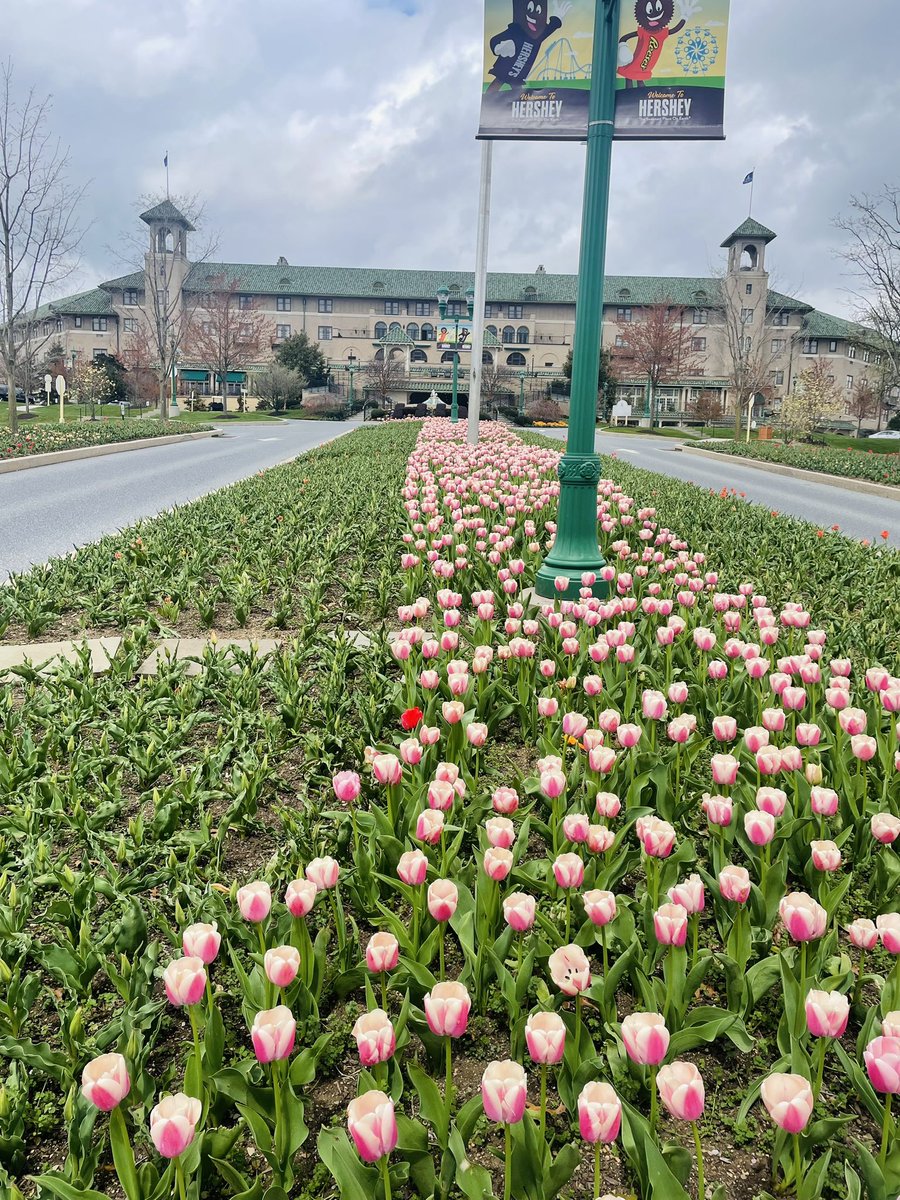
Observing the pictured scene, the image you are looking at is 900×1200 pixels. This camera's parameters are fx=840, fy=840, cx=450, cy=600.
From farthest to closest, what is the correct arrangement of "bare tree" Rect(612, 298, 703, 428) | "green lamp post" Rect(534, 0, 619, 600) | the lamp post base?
"bare tree" Rect(612, 298, 703, 428), the lamp post base, "green lamp post" Rect(534, 0, 619, 600)

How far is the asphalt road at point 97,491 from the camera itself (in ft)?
31.6

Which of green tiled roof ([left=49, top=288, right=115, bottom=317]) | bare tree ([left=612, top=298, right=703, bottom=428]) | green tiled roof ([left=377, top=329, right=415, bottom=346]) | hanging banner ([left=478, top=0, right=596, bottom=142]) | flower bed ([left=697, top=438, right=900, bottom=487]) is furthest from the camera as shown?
green tiled roof ([left=49, top=288, right=115, bottom=317])

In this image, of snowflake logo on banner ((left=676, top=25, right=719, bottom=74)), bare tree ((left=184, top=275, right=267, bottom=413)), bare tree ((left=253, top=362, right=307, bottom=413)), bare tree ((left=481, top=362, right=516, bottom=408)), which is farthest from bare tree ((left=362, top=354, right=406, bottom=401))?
snowflake logo on banner ((left=676, top=25, right=719, bottom=74))

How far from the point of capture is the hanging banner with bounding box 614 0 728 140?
6.32m

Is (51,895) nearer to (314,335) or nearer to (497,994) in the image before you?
(497,994)

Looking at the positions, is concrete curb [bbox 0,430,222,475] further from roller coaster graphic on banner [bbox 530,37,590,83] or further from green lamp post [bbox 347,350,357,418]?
green lamp post [bbox 347,350,357,418]

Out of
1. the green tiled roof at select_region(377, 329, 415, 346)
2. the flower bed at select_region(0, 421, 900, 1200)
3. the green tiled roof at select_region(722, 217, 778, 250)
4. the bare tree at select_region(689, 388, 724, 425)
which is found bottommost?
the flower bed at select_region(0, 421, 900, 1200)

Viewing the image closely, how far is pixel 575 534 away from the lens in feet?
20.5

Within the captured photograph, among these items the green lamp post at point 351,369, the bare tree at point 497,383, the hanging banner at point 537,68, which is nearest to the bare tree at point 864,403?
the bare tree at point 497,383

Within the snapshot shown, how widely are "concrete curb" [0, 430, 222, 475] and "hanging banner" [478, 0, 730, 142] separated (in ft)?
45.4

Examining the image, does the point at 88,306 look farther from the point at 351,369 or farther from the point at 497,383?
the point at 497,383

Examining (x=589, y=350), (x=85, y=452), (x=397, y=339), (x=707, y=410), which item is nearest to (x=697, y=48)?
(x=589, y=350)

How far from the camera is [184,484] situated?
15711mm

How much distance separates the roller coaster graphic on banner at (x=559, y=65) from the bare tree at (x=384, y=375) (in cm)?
7116
